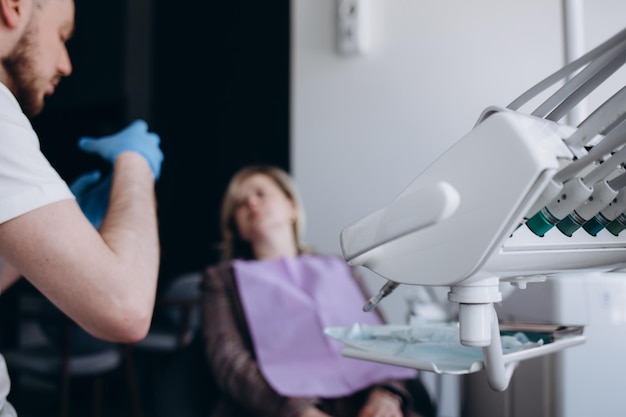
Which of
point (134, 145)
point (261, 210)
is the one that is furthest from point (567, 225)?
point (261, 210)

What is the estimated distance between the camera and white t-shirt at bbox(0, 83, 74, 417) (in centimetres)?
61

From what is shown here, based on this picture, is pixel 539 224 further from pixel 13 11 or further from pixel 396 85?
pixel 396 85

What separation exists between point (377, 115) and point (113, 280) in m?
1.08

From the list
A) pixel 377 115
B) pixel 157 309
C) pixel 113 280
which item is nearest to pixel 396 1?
pixel 377 115

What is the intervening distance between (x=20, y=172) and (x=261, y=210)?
109cm

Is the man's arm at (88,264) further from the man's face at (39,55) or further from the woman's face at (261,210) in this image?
the woman's face at (261,210)

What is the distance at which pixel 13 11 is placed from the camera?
0.72 meters

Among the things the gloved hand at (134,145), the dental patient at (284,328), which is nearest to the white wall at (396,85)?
the dental patient at (284,328)

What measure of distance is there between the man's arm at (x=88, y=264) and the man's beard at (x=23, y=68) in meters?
0.24

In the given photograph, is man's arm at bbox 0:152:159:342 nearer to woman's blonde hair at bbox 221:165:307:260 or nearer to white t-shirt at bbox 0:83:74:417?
white t-shirt at bbox 0:83:74:417

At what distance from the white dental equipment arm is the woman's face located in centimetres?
110

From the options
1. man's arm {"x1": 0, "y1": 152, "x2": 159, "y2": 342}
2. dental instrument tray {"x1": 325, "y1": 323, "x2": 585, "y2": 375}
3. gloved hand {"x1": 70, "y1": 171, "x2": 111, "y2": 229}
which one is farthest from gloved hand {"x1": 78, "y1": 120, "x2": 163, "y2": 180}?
dental instrument tray {"x1": 325, "y1": 323, "x2": 585, "y2": 375}

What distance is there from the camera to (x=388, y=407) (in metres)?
1.26

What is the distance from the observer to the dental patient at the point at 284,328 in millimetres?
1301
